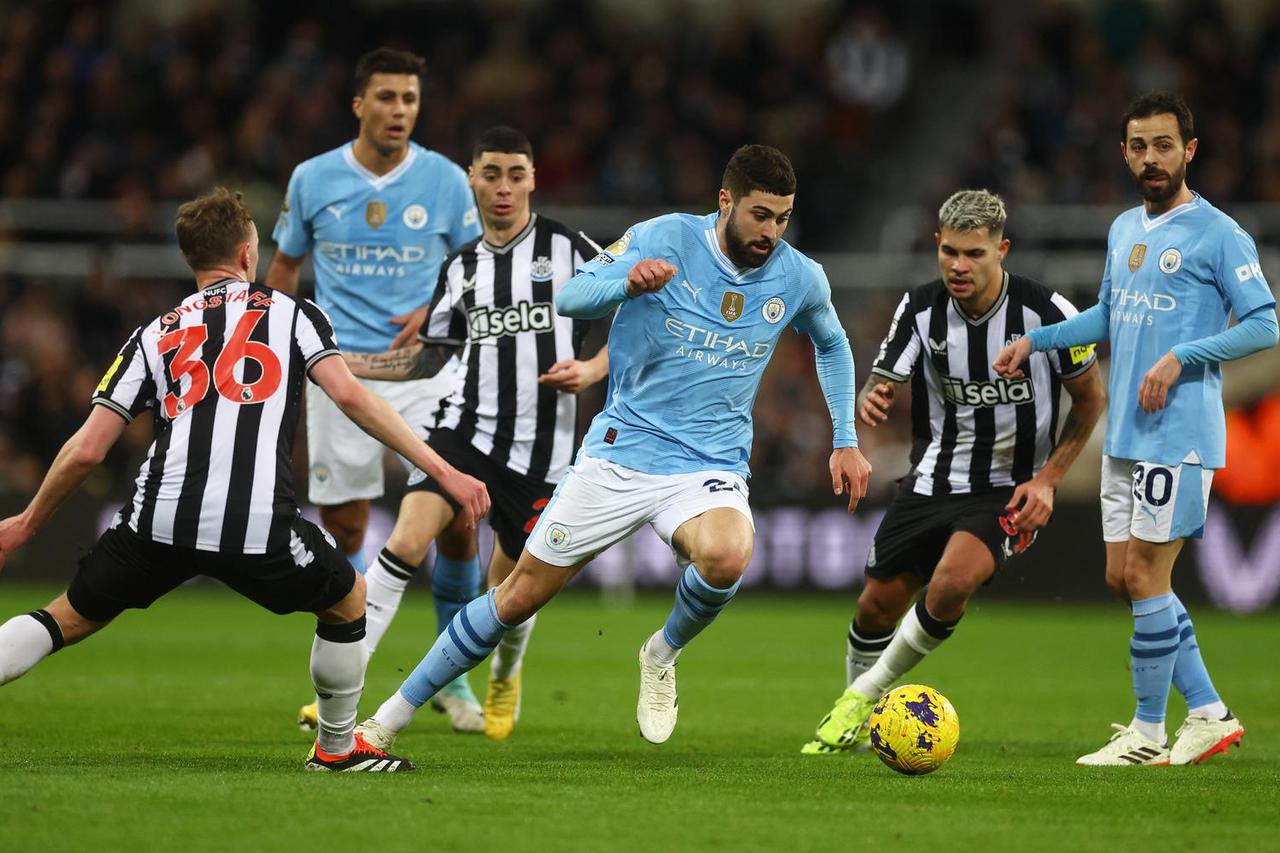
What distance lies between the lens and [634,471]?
262 inches

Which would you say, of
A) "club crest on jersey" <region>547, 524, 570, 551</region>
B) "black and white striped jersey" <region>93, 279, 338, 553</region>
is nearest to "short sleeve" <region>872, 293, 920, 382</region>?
"club crest on jersey" <region>547, 524, 570, 551</region>

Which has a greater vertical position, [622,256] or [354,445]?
[622,256]

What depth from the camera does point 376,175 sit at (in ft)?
29.3

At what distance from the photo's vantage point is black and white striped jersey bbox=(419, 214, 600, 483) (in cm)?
812

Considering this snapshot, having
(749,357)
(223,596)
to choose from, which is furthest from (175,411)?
(223,596)

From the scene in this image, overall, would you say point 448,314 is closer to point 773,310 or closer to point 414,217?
point 414,217

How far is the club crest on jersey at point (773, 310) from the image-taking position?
267 inches

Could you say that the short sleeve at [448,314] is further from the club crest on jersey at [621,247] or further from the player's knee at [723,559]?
the player's knee at [723,559]

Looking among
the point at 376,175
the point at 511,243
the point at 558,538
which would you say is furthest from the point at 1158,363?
the point at 376,175

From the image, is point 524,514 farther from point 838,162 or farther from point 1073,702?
point 838,162

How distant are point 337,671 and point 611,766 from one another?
47.1 inches

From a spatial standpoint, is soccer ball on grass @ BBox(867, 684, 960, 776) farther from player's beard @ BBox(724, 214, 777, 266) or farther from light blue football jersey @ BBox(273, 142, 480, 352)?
light blue football jersey @ BBox(273, 142, 480, 352)

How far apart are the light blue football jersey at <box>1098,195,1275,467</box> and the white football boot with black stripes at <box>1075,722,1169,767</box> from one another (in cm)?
116

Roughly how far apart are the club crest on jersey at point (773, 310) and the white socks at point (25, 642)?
2.87 m
